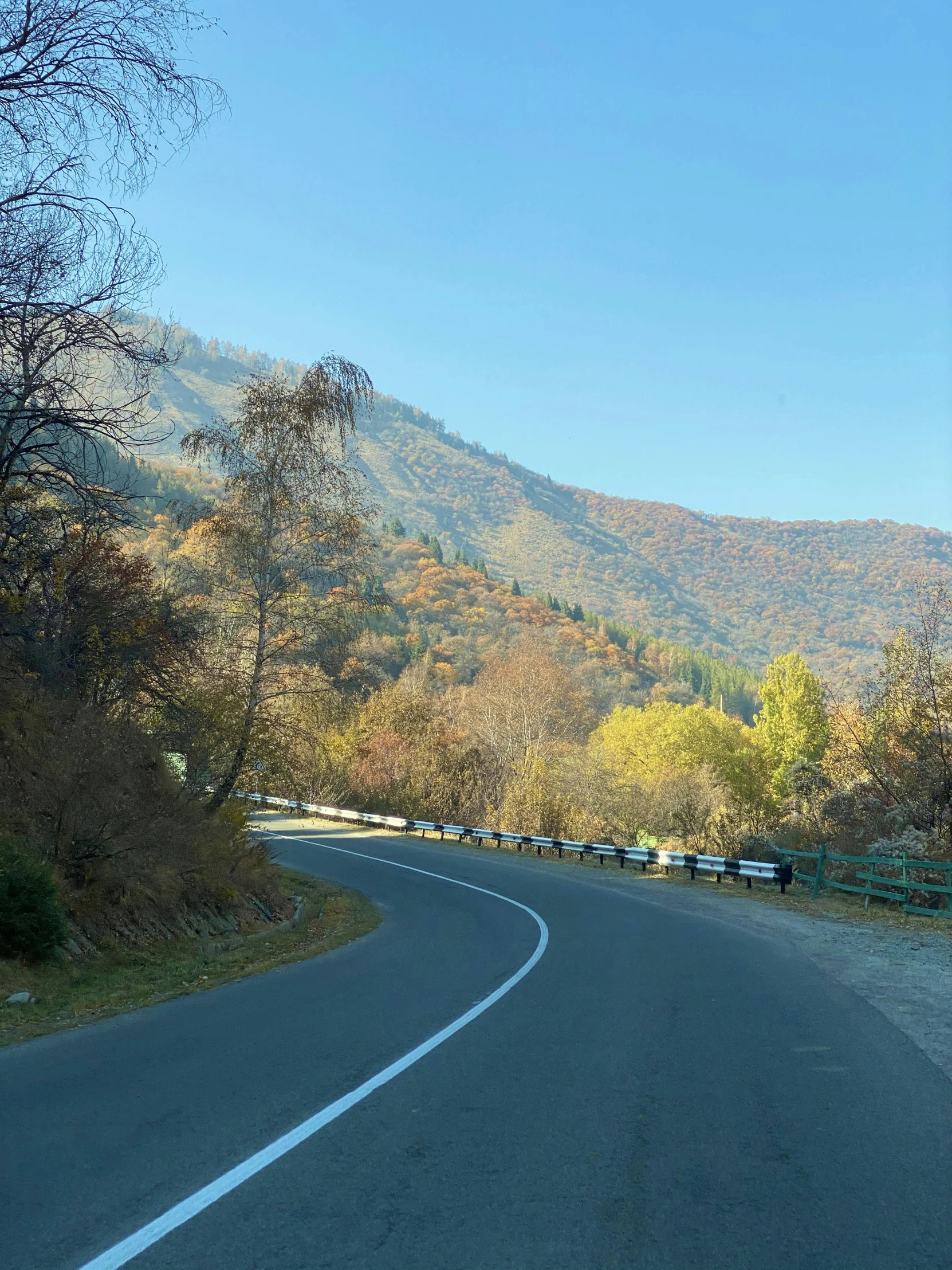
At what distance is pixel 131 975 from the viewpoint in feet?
35.0

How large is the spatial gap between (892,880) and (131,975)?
15.2m

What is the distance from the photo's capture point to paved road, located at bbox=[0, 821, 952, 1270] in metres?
3.95

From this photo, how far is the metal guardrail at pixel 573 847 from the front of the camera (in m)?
24.3

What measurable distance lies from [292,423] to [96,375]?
11.3 m

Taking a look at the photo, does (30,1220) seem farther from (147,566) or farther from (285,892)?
(285,892)

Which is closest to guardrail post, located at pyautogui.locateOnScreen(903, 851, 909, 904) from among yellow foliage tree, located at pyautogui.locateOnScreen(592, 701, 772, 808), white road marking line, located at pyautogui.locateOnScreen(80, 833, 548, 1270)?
white road marking line, located at pyautogui.locateOnScreen(80, 833, 548, 1270)

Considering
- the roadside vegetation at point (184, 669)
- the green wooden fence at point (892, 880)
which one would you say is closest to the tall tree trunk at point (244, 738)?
the roadside vegetation at point (184, 669)

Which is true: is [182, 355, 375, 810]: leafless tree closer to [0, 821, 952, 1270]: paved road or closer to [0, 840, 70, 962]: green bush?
[0, 840, 70, 962]: green bush

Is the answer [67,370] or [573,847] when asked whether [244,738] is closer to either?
[67,370]

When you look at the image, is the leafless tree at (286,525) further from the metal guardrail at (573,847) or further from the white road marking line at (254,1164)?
the white road marking line at (254,1164)

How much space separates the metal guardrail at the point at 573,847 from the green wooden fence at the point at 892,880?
95 centimetres

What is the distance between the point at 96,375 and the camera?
31.7 ft

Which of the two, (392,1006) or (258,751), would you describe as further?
(258,751)

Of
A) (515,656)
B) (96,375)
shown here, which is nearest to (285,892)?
(96,375)
